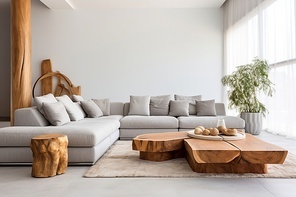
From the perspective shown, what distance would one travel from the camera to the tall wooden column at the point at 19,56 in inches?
215

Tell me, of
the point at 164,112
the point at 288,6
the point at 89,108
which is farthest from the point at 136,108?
the point at 288,6

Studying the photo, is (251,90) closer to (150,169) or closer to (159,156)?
(159,156)

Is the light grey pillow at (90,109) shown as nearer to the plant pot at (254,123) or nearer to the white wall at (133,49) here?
the white wall at (133,49)

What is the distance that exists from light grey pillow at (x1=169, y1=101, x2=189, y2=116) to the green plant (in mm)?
1023

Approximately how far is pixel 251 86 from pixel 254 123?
759mm

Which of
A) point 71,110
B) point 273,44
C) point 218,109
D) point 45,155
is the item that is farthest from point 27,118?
point 273,44

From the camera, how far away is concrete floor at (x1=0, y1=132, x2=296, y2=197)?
232cm

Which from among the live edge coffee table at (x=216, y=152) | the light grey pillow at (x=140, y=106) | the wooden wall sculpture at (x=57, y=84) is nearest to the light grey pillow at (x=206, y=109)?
the light grey pillow at (x=140, y=106)

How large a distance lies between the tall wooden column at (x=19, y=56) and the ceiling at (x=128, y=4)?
1.40 metres

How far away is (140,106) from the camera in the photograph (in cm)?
580

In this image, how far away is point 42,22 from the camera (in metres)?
7.41

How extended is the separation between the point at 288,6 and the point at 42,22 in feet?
19.6

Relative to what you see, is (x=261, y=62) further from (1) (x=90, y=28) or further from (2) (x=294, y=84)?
(1) (x=90, y=28)

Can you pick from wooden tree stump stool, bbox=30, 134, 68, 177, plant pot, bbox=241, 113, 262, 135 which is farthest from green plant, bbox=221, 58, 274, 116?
wooden tree stump stool, bbox=30, 134, 68, 177
